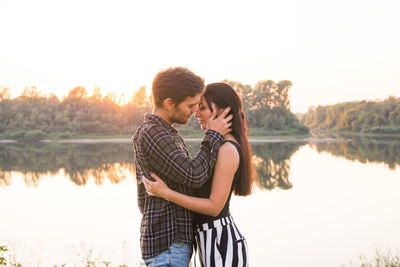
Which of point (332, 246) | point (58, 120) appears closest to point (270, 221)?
point (332, 246)

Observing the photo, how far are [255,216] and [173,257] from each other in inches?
320

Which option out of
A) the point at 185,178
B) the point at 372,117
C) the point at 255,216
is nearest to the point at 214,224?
the point at 185,178

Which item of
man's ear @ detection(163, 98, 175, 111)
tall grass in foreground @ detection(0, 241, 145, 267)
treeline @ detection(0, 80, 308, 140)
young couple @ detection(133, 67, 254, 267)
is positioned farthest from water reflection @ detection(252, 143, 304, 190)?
treeline @ detection(0, 80, 308, 140)

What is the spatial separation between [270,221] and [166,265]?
7793mm

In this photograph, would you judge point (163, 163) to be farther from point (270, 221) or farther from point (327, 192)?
point (327, 192)

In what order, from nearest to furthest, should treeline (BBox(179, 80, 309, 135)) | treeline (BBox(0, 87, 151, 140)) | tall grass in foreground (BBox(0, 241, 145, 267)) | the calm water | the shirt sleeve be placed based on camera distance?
1. the shirt sleeve
2. tall grass in foreground (BBox(0, 241, 145, 267))
3. the calm water
4. treeline (BBox(0, 87, 151, 140))
5. treeline (BBox(179, 80, 309, 135))

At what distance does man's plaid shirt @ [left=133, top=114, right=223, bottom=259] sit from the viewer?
1.81 meters

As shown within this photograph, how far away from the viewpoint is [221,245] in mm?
1951

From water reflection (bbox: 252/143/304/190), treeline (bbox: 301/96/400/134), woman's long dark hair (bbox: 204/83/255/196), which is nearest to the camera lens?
woman's long dark hair (bbox: 204/83/255/196)

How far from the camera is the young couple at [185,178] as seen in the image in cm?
183

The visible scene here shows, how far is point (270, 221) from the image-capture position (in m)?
9.26

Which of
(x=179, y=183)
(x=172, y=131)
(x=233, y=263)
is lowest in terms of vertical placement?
(x=233, y=263)

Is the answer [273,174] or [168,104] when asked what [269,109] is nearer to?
[273,174]

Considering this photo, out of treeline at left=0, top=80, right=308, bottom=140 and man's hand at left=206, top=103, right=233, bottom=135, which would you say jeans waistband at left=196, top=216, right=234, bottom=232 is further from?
treeline at left=0, top=80, right=308, bottom=140
